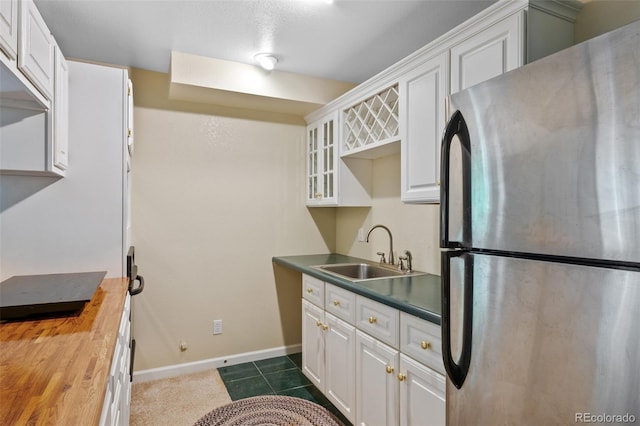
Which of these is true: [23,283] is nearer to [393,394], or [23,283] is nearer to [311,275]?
[311,275]

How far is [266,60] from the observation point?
266 centimetres

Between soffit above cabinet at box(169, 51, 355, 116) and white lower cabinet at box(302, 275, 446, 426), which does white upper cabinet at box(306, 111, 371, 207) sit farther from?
white lower cabinet at box(302, 275, 446, 426)

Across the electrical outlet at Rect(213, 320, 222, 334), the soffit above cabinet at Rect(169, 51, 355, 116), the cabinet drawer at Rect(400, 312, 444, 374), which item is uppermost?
the soffit above cabinet at Rect(169, 51, 355, 116)

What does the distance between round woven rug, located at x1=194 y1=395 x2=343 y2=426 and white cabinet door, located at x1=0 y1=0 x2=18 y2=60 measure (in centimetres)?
217

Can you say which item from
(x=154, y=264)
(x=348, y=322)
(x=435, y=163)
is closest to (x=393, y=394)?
(x=348, y=322)

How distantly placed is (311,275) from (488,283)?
5.69ft

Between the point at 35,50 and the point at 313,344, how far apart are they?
90.0 inches

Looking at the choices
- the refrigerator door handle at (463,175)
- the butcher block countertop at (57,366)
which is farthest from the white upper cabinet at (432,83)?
the butcher block countertop at (57,366)

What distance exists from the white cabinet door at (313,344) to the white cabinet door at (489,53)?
66.8 inches

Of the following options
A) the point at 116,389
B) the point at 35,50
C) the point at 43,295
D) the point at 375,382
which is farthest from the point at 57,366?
the point at 375,382

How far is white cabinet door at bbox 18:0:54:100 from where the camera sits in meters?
1.32

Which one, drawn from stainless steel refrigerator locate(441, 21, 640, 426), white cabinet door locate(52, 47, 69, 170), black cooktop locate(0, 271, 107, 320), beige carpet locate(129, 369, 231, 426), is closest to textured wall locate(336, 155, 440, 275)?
stainless steel refrigerator locate(441, 21, 640, 426)

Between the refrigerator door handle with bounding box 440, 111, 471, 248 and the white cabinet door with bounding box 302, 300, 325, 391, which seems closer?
the refrigerator door handle with bounding box 440, 111, 471, 248

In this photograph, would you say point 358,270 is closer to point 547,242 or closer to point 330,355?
point 330,355
